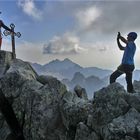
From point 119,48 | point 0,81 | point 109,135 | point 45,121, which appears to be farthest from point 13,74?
point 109,135

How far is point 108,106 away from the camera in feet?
73.6

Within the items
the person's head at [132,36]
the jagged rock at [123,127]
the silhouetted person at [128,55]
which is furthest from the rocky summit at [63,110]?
the person's head at [132,36]

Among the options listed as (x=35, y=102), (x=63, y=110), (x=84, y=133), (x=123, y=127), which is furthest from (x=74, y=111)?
(x=123, y=127)

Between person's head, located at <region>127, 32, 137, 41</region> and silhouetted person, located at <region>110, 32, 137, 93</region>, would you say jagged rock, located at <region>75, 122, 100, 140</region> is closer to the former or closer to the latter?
silhouetted person, located at <region>110, 32, 137, 93</region>

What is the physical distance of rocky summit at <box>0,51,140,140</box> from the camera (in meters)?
21.5

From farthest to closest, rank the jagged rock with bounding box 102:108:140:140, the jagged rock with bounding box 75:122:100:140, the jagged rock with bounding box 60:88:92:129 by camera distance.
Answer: the jagged rock with bounding box 60:88:92:129, the jagged rock with bounding box 75:122:100:140, the jagged rock with bounding box 102:108:140:140

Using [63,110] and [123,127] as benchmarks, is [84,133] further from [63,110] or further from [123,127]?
[63,110]

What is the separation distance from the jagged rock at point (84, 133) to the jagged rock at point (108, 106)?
1.27ft

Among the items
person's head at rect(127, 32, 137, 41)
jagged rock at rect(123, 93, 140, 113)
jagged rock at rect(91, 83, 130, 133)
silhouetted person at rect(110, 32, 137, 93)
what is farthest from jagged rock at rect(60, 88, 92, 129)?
person's head at rect(127, 32, 137, 41)

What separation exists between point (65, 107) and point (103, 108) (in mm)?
3213

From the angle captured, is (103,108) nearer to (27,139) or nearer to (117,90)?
(117,90)

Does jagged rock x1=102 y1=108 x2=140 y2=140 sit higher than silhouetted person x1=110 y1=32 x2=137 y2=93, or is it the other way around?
silhouetted person x1=110 y1=32 x2=137 y2=93

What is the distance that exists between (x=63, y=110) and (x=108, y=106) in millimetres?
3757

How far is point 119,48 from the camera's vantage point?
2503 cm
